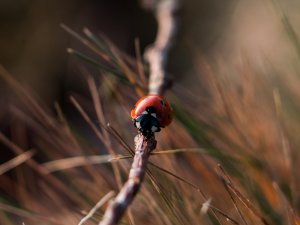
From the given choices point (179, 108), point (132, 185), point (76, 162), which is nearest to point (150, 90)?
point (179, 108)

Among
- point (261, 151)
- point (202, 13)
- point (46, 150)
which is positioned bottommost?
point (261, 151)

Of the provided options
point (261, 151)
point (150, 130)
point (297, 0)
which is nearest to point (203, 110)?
point (261, 151)

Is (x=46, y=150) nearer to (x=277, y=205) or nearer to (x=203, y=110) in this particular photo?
(x=203, y=110)

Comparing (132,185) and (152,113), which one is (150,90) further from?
(132,185)

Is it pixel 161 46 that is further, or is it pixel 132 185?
pixel 161 46

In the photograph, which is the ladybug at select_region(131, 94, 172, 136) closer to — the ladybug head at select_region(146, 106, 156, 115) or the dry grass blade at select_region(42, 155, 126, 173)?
the ladybug head at select_region(146, 106, 156, 115)

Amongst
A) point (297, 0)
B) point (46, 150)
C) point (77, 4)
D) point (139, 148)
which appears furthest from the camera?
point (77, 4)
